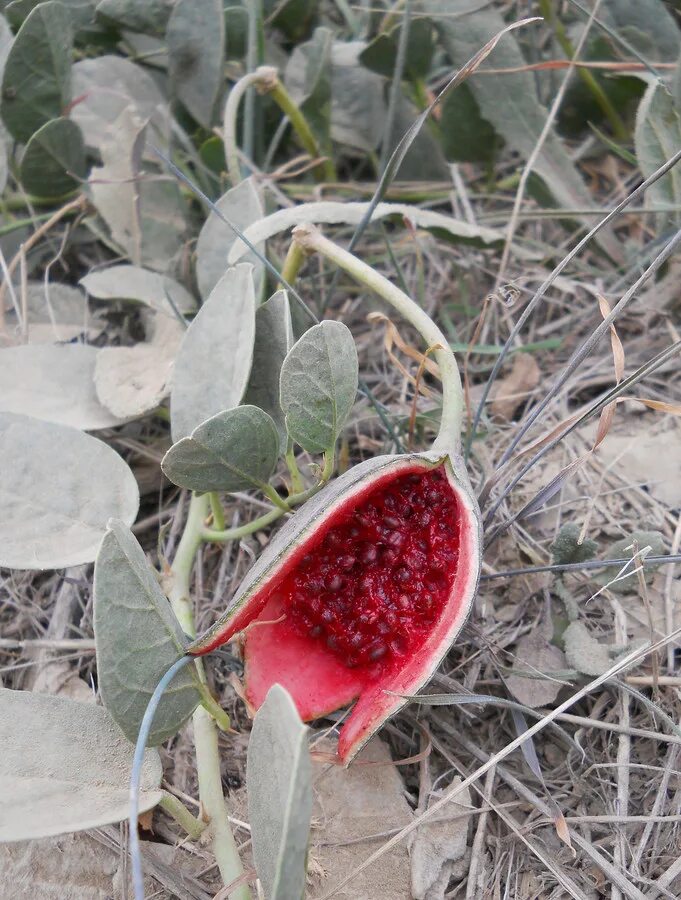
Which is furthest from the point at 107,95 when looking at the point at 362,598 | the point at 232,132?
the point at 362,598

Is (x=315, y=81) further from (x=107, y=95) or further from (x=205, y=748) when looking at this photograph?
(x=205, y=748)

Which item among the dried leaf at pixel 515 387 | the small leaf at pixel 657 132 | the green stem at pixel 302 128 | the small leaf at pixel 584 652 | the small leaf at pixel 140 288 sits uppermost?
the small leaf at pixel 657 132

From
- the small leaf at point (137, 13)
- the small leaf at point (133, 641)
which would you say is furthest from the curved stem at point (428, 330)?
the small leaf at point (137, 13)

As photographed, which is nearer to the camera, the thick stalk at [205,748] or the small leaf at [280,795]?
the small leaf at [280,795]

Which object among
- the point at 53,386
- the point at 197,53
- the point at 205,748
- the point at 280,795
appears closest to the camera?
the point at 280,795

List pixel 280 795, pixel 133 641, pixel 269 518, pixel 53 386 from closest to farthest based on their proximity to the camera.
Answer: pixel 280 795 → pixel 133 641 → pixel 269 518 → pixel 53 386

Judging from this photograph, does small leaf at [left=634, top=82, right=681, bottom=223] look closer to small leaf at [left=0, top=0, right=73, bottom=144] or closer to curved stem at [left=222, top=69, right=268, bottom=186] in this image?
curved stem at [left=222, top=69, right=268, bottom=186]

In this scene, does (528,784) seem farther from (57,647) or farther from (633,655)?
(57,647)

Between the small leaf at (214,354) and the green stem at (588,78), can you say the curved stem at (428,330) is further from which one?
the green stem at (588,78)
